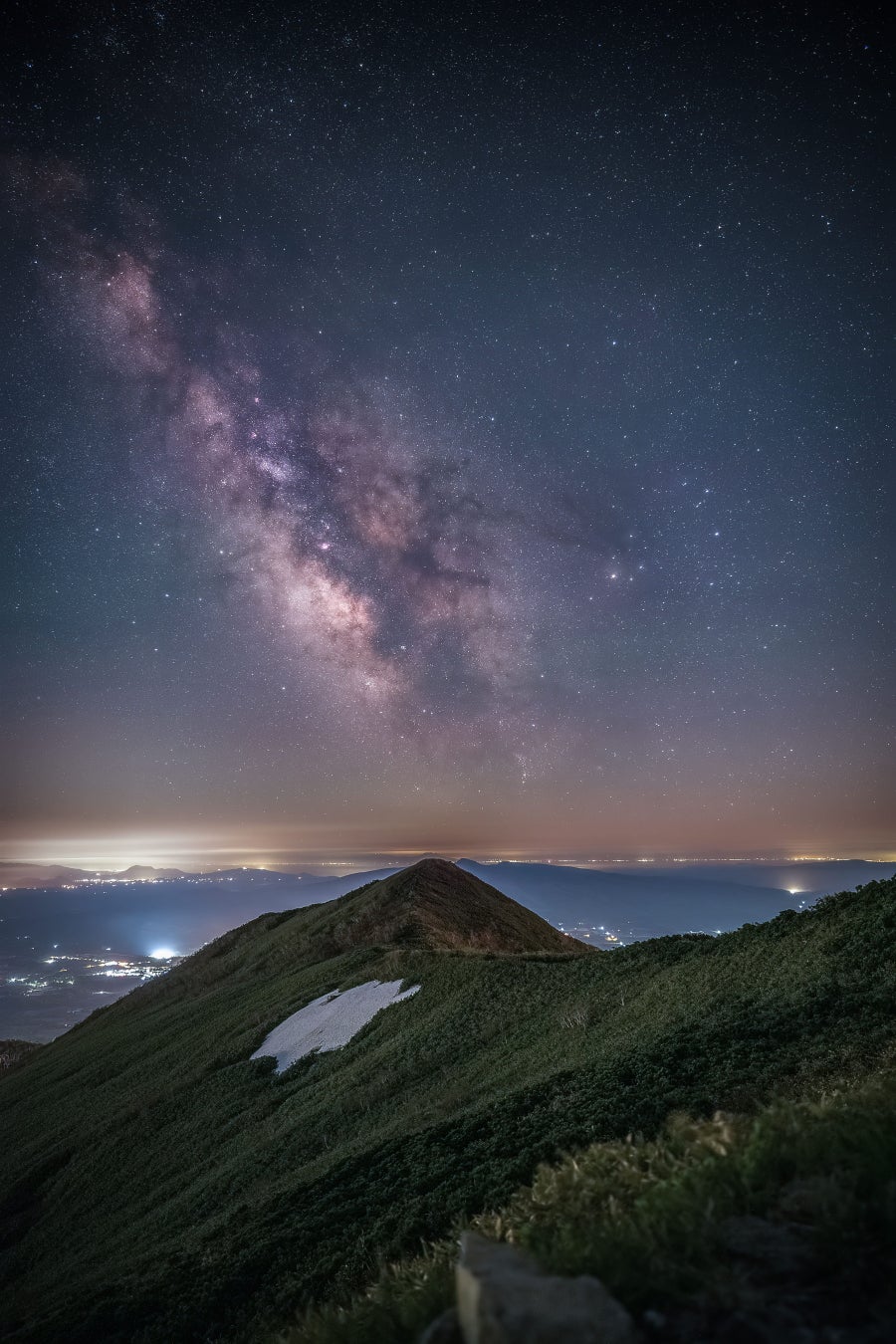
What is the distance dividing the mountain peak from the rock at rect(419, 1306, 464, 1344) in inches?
1416

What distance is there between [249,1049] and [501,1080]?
17795mm

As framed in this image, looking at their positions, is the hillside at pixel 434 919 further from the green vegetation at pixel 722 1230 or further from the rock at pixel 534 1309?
the rock at pixel 534 1309

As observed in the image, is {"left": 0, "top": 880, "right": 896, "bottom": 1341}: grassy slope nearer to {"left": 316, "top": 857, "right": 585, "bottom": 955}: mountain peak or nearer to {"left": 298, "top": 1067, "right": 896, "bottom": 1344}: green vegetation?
{"left": 298, "top": 1067, "right": 896, "bottom": 1344}: green vegetation

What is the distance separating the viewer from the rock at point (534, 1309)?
3.40 meters

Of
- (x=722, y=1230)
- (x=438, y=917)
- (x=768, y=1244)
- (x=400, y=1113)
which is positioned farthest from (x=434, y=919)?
(x=768, y=1244)

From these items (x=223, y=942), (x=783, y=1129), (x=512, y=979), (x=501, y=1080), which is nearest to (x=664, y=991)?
(x=501, y=1080)

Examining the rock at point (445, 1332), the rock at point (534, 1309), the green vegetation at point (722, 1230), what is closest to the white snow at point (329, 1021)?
the green vegetation at point (722, 1230)

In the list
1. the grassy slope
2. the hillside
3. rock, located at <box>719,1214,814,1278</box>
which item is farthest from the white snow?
rock, located at <box>719,1214,814,1278</box>

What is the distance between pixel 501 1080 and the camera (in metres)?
15.1

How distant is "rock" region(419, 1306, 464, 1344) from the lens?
151 inches

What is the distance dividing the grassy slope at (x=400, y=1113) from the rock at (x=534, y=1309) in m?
4.44

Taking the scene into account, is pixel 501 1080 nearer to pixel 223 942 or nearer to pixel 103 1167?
pixel 103 1167

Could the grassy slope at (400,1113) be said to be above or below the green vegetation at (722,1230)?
below

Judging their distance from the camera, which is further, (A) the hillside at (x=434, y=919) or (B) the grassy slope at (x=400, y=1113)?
(A) the hillside at (x=434, y=919)
